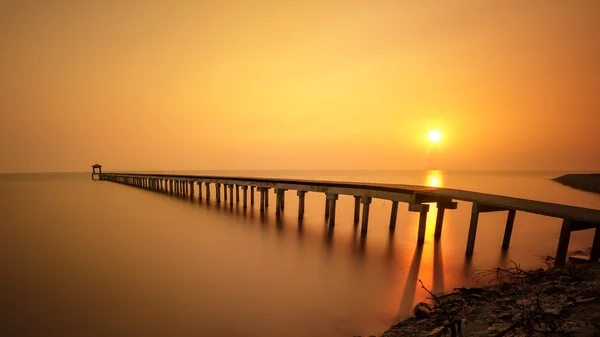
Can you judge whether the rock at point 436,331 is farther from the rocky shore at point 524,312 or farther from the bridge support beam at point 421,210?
the bridge support beam at point 421,210

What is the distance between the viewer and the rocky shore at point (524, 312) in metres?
2.93

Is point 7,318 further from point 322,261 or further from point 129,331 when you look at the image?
point 322,261

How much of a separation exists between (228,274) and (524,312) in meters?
6.38

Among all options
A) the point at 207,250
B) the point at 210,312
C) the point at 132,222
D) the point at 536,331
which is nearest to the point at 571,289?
the point at 536,331

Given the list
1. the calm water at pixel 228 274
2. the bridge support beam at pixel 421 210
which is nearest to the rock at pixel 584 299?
the calm water at pixel 228 274

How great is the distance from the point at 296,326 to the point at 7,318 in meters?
4.86

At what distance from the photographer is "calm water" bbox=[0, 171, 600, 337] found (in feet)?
17.0

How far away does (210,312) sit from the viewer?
557 centimetres

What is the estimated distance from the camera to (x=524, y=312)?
11.1 ft

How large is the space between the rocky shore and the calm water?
110 centimetres

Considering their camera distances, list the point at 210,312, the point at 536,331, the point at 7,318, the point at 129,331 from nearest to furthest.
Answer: the point at 536,331
the point at 129,331
the point at 7,318
the point at 210,312

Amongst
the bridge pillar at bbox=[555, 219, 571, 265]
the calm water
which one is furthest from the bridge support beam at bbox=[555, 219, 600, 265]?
the calm water

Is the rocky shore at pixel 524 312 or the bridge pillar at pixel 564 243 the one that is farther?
the bridge pillar at pixel 564 243

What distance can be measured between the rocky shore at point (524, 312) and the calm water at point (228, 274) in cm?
110
